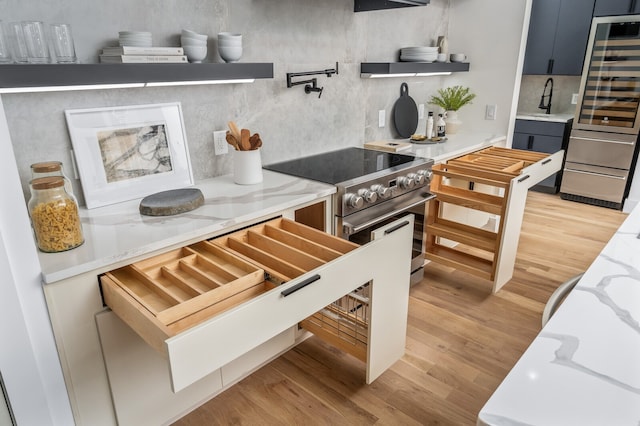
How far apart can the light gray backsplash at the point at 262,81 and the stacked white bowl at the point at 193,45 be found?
12 centimetres

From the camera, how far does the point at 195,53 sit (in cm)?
185

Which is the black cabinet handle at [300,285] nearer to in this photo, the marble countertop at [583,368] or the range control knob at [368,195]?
the marble countertop at [583,368]

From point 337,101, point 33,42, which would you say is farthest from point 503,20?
point 33,42

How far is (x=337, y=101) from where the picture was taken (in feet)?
9.23

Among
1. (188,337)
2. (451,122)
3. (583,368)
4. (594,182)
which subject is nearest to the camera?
(583,368)

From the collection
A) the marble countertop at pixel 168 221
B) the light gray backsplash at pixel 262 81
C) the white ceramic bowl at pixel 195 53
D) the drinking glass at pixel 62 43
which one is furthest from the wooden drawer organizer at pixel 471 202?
the drinking glass at pixel 62 43

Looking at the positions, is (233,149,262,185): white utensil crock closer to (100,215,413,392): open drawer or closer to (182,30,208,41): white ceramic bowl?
(100,215,413,392): open drawer

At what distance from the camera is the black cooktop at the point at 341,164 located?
7.24 ft

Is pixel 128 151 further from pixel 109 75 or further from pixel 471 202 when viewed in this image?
pixel 471 202

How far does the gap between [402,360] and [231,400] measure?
84cm

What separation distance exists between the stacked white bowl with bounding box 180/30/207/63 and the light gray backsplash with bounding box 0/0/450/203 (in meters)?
0.12

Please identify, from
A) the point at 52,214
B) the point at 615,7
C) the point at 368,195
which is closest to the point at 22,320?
the point at 52,214

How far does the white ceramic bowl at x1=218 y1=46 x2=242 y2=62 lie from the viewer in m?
1.94

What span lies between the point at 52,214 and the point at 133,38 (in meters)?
0.78
